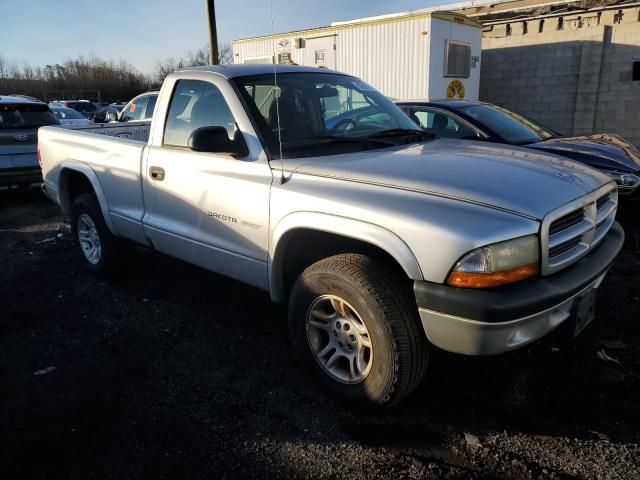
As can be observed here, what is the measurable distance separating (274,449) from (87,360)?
1.65m

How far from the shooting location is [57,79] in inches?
1917

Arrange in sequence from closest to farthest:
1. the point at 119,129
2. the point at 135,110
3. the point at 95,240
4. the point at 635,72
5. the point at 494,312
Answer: the point at 494,312, the point at 95,240, the point at 119,129, the point at 135,110, the point at 635,72

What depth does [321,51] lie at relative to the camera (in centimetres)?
1154

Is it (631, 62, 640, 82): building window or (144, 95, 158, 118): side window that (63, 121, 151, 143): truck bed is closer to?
(144, 95, 158, 118): side window

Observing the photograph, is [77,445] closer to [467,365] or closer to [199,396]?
[199,396]

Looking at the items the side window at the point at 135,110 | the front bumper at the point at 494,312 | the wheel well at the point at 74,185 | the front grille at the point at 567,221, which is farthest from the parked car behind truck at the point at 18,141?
the front grille at the point at 567,221

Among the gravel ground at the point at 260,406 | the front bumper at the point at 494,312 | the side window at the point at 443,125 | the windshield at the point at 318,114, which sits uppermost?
the windshield at the point at 318,114

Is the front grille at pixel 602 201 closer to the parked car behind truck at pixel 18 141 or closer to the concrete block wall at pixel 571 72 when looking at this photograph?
the parked car behind truck at pixel 18 141

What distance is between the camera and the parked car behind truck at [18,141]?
7965 millimetres

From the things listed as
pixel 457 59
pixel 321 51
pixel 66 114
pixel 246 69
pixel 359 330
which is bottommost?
pixel 359 330

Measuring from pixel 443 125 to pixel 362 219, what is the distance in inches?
165

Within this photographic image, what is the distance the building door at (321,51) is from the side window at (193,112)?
27.2 feet

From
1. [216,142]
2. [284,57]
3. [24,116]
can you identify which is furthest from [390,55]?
[216,142]

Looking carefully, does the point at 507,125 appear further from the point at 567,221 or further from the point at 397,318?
the point at 397,318
